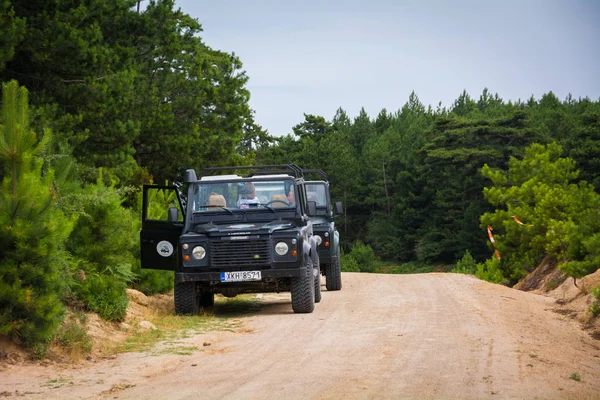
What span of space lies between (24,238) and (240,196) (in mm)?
5958

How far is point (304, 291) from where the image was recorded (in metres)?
14.1

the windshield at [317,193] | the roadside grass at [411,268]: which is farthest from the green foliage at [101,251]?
the roadside grass at [411,268]

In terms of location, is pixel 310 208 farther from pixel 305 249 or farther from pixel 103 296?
pixel 103 296

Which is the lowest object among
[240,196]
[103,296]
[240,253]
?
[103,296]

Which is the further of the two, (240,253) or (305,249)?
(305,249)

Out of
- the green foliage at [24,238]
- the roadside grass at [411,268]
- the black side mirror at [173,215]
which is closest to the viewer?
the green foliage at [24,238]

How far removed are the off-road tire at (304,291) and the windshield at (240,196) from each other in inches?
51.2

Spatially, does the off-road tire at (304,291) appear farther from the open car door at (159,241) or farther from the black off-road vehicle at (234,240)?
the open car door at (159,241)

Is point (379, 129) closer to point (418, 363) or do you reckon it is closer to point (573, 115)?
point (573, 115)

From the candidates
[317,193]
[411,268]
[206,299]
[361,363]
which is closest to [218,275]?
[206,299]

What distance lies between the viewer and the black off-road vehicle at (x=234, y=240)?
13.7 metres

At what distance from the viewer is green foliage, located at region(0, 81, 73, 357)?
918cm

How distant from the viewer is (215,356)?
1013 cm


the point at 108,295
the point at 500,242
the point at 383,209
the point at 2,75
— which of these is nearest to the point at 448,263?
the point at 383,209
